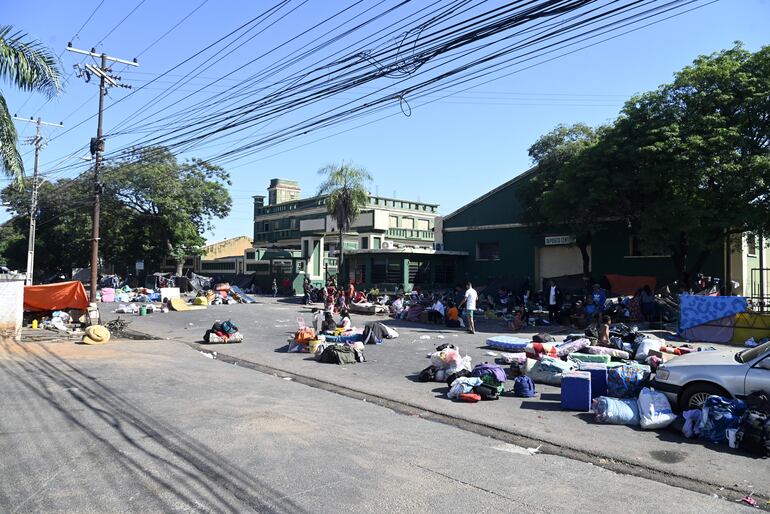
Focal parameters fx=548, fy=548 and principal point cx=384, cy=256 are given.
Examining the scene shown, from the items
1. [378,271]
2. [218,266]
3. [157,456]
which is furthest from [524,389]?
[218,266]

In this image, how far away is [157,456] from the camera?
6141 millimetres

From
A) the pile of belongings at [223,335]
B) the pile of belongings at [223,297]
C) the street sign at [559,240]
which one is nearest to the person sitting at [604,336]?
the pile of belongings at [223,335]

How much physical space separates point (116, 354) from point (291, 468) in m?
10.7

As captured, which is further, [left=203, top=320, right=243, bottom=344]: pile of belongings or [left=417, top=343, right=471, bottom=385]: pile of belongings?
[left=203, top=320, right=243, bottom=344]: pile of belongings

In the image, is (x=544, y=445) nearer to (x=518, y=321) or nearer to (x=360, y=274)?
(x=518, y=321)

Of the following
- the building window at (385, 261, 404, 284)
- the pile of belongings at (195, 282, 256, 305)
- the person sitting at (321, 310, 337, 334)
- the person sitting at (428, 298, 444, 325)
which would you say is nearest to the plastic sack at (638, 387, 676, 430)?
the person sitting at (321, 310, 337, 334)

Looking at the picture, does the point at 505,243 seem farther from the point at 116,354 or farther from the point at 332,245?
the point at 116,354

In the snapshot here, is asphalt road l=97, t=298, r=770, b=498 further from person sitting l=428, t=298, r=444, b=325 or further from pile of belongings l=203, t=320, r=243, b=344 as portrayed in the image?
person sitting l=428, t=298, r=444, b=325

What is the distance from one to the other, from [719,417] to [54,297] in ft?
73.4

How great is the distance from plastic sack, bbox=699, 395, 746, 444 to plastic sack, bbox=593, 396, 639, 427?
0.95 meters

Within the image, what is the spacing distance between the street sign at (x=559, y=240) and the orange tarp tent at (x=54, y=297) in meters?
23.1

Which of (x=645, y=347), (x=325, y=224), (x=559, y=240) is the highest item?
(x=325, y=224)

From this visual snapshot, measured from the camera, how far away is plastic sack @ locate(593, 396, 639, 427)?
8.00m

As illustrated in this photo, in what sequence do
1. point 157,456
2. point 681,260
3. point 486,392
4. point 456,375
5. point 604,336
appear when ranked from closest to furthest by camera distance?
point 157,456 < point 486,392 < point 456,375 < point 604,336 < point 681,260
